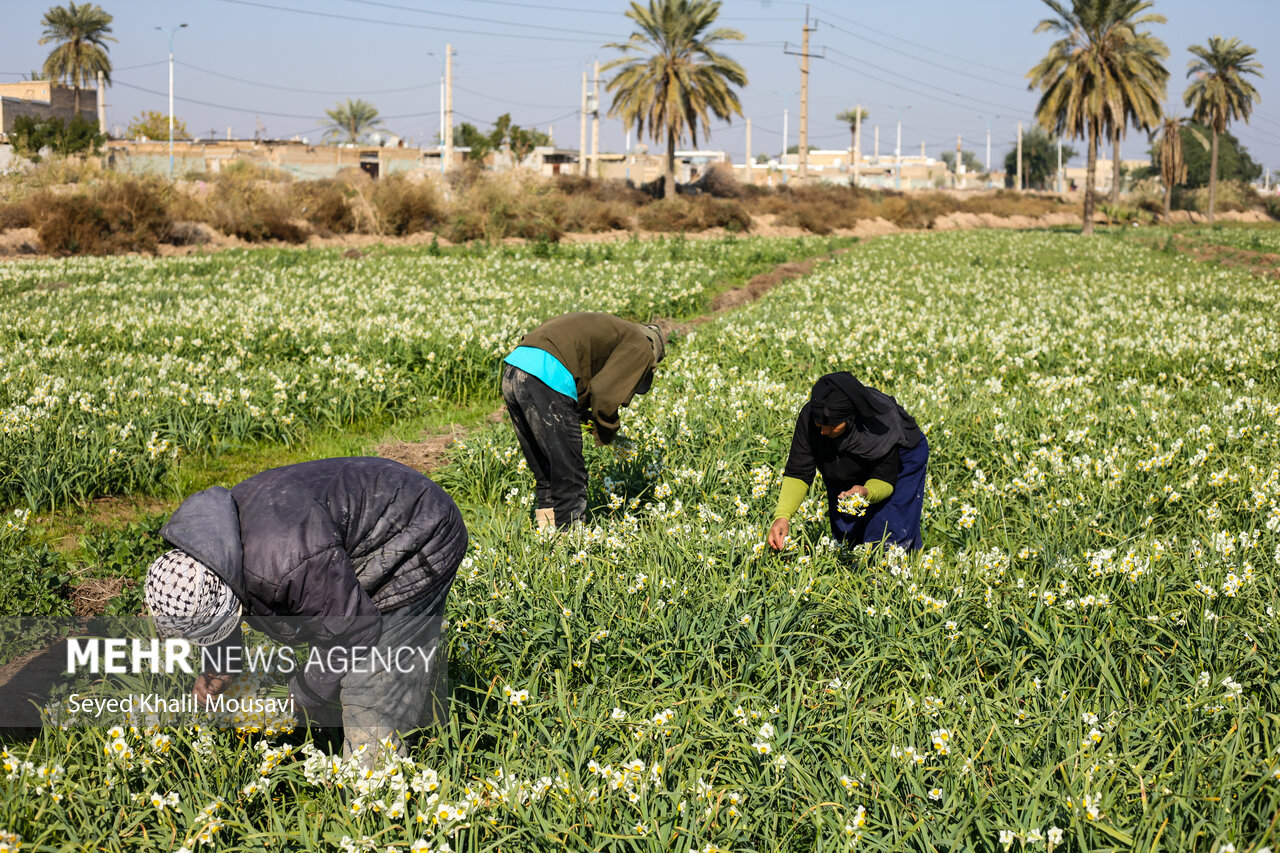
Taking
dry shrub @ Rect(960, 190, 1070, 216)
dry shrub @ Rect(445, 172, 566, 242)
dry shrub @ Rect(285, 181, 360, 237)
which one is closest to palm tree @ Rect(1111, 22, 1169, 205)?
dry shrub @ Rect(960, 190, 1070, 216)

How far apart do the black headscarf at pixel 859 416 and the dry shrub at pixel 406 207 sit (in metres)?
32.1

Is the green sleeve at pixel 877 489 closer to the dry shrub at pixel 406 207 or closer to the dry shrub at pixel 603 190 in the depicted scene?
the dry shrub at pixel 406 207

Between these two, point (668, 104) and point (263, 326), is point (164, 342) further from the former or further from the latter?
point (668, 104)

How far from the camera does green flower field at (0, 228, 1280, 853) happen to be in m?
3.08

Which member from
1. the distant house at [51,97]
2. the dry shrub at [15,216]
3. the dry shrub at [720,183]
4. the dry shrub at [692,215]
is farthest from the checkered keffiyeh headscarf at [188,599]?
the distant house at [51,97]

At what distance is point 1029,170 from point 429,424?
133 metres

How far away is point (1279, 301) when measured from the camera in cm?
1716

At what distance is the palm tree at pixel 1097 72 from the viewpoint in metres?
45.1

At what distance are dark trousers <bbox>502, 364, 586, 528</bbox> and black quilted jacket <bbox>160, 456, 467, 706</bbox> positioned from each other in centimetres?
210

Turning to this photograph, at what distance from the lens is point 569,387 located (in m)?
5.55

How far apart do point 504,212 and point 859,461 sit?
30.3 m

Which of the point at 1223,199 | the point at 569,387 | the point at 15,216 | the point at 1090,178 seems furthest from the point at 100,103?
the point at 1223,199

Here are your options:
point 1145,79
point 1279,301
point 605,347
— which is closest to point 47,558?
point 605,347

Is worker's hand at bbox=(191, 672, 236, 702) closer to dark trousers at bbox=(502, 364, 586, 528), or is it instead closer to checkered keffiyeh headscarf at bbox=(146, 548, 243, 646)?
checkered keffiyeh headscarf at bbox=(146, 548, 243, 646)
